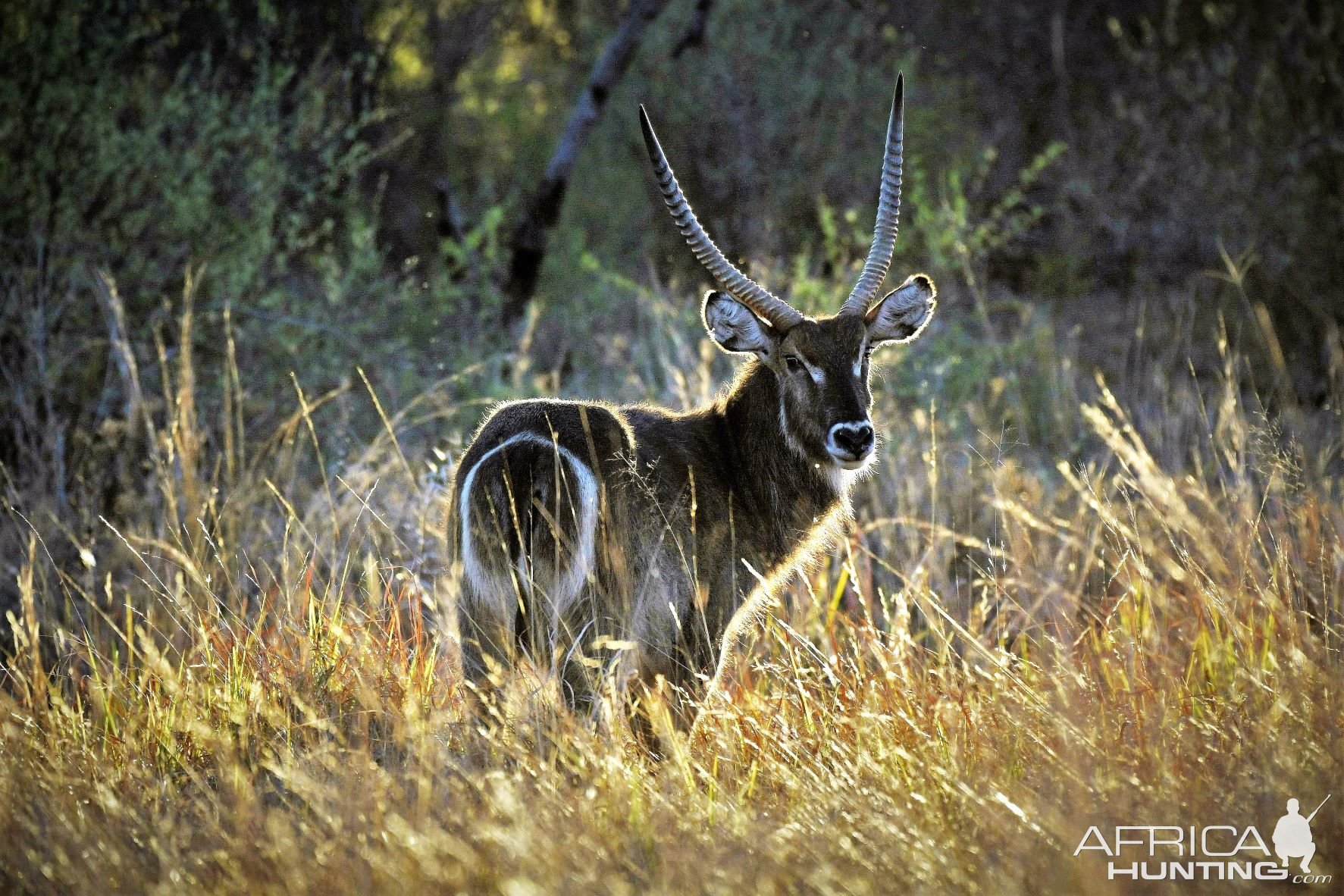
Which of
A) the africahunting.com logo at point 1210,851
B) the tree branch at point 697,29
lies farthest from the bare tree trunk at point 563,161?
the africahunting.com logo at point 1210,851

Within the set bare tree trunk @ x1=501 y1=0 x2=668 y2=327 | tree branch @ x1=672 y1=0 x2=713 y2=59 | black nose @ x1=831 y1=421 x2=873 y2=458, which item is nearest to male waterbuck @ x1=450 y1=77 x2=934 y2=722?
black nose @ x1=831 y1=421 x2=873 y2=458

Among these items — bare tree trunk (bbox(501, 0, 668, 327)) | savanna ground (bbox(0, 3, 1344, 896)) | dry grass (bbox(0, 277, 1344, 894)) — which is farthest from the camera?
bare tree trunk (bbox(501, 0, 668, 327))

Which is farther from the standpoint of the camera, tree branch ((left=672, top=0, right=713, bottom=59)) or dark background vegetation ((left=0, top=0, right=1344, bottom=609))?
tree branch ((left=672, top=0, right=713, bottom=59))

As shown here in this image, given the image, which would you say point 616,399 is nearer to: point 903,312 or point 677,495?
point 903,312

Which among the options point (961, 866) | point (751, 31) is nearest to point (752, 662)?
point (961, 866)

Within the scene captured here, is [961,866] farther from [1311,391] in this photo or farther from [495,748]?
[1311,391]

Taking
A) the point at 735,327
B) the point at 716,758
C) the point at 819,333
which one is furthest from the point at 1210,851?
the point at 735,327

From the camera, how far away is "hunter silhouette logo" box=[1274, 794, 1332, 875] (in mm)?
2508

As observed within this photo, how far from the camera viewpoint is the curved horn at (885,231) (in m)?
4.34

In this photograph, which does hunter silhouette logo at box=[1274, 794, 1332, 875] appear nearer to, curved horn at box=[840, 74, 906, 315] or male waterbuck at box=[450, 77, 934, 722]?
male waterbuck at box=[450, 77, 934, 722]

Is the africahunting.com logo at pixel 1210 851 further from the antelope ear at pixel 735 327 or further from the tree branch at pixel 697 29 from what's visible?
the tree branch at pixel 697 29

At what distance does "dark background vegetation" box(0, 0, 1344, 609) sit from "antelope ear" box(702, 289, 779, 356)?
164 cm

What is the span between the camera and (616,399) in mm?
7316

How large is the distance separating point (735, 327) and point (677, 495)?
690 millimetres
